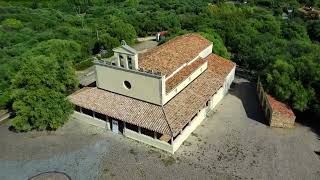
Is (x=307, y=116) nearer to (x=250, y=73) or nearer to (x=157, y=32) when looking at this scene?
(x=250, y=73)

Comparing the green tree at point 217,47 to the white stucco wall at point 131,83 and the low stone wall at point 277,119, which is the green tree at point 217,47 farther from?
the white stucco wall at point 131,83

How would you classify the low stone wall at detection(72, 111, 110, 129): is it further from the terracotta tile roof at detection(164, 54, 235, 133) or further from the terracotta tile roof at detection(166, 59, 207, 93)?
the terracotta tile roof at detection(166, 59, 207, 93)

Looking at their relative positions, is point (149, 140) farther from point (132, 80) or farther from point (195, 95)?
point (195, 95)

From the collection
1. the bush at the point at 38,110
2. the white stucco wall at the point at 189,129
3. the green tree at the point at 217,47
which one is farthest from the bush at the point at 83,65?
the white stucco wall at the point at 189,129

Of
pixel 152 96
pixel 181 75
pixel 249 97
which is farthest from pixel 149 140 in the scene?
pixel 249 97

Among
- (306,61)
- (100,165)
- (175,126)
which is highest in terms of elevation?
(306,61)

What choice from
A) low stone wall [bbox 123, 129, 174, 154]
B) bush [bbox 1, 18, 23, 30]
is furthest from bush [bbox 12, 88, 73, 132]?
bush [bbox 1, 18, 23, 30]

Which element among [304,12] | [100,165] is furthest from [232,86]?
[304,12]
